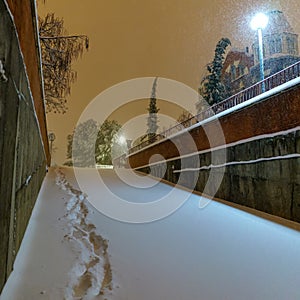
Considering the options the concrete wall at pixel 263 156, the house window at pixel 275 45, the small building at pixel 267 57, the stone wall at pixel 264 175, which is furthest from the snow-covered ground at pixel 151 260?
the house window at pixel 275 45

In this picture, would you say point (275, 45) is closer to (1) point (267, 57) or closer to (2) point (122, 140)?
(1) point (267, 57)

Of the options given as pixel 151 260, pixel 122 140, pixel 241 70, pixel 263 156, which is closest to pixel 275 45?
pixel 241 70

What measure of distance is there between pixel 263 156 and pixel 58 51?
17.1 feet

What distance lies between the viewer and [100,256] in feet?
6.62

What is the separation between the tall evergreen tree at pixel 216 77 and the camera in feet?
46.1

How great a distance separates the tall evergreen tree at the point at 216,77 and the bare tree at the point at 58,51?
27.6ft

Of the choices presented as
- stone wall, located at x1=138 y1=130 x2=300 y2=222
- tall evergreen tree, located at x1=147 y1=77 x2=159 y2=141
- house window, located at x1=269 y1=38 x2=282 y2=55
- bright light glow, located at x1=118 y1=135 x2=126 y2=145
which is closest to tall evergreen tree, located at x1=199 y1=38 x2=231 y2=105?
house window, located at x1=269 y1=38 x2=282 y2=55

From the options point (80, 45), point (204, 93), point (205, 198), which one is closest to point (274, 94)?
point (205, 198)

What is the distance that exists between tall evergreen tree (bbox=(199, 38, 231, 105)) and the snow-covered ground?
1148cm

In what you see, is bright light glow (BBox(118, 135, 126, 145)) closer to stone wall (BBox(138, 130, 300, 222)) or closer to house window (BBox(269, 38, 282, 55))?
house window (BBox(269, 38, 282, 55))

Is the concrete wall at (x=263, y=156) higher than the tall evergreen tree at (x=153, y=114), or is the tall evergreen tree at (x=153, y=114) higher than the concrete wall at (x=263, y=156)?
the tall evergreen tree at (x=153, y=114)

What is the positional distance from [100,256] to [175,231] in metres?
1.11

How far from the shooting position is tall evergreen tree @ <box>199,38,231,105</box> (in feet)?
46.1

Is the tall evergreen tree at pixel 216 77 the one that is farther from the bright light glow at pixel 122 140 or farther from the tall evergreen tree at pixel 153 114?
the bright light glow at pixel 122 140
